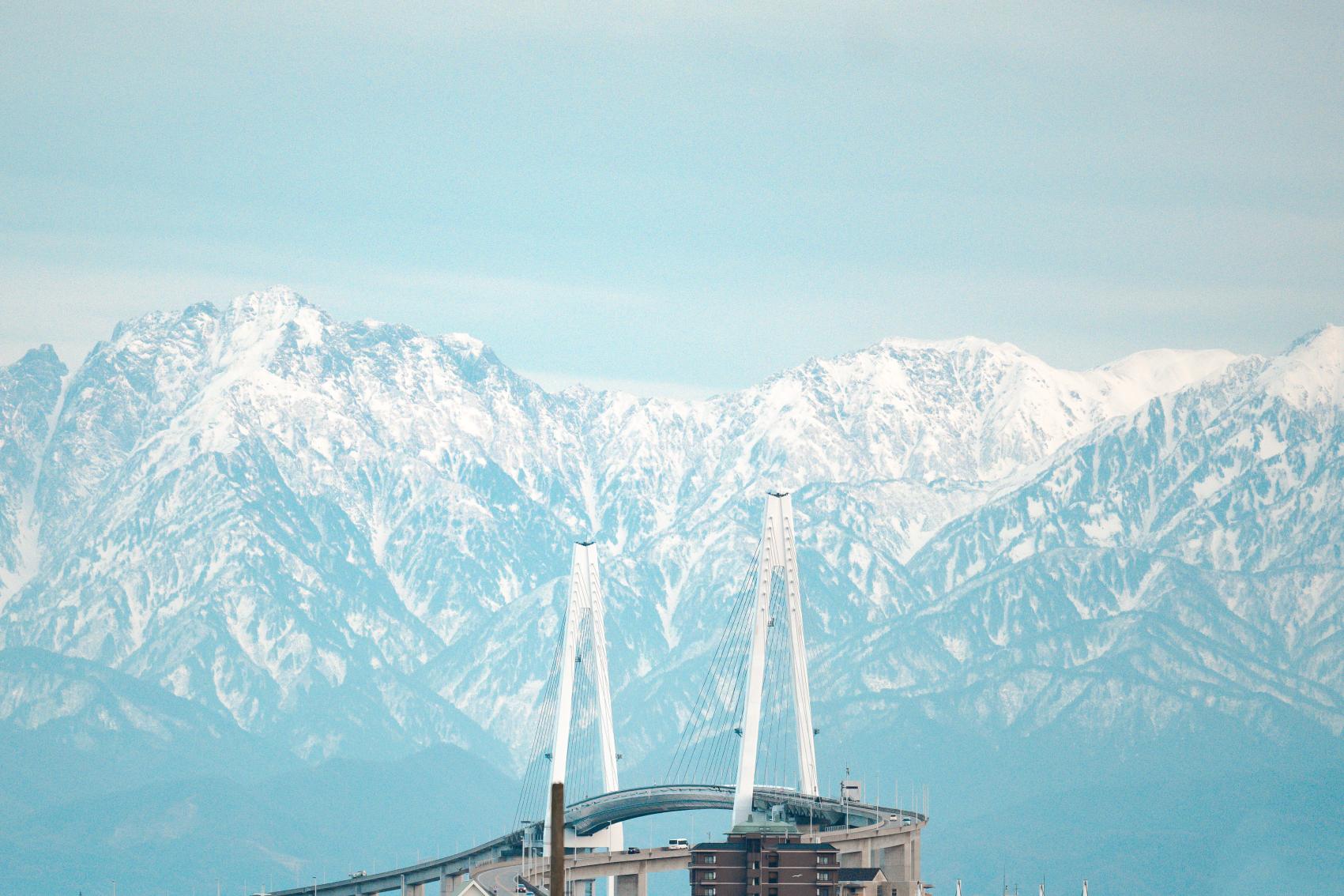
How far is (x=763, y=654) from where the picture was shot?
188375mm

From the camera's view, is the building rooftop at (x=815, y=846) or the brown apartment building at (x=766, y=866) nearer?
the brown apartment building at (x=766, y=866)

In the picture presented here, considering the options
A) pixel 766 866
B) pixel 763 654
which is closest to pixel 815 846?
pixel 766 866

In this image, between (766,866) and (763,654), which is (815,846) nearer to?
(766,866)

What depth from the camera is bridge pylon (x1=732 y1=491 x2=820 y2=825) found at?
617ft

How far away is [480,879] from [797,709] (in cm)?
2559

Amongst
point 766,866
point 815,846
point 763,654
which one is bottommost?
point 766,866

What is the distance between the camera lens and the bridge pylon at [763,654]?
18812 centimetres

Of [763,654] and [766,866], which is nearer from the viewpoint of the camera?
[766,866]

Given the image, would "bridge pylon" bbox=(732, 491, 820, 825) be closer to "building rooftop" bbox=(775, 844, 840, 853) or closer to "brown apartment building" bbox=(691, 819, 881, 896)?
"brown apartment building" bbox=(691, 819, 881, 896)

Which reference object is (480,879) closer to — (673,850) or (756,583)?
(673,850)

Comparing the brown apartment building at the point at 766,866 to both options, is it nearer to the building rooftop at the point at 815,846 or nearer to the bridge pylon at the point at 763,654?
the building rooftop at the point at 815,846

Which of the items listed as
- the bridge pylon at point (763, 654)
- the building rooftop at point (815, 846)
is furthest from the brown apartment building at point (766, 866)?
the bridge pylon at point (763, 654)

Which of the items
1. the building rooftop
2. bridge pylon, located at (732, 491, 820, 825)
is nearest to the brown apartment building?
the building rooftop

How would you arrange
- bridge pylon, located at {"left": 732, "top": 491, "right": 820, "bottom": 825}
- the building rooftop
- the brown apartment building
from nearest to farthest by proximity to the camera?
1. the brown apartment building
2. the building rooftop
3. bridge pylon, located at {"left": 732, "top": 491, "right": 820, "bottom": 825}
